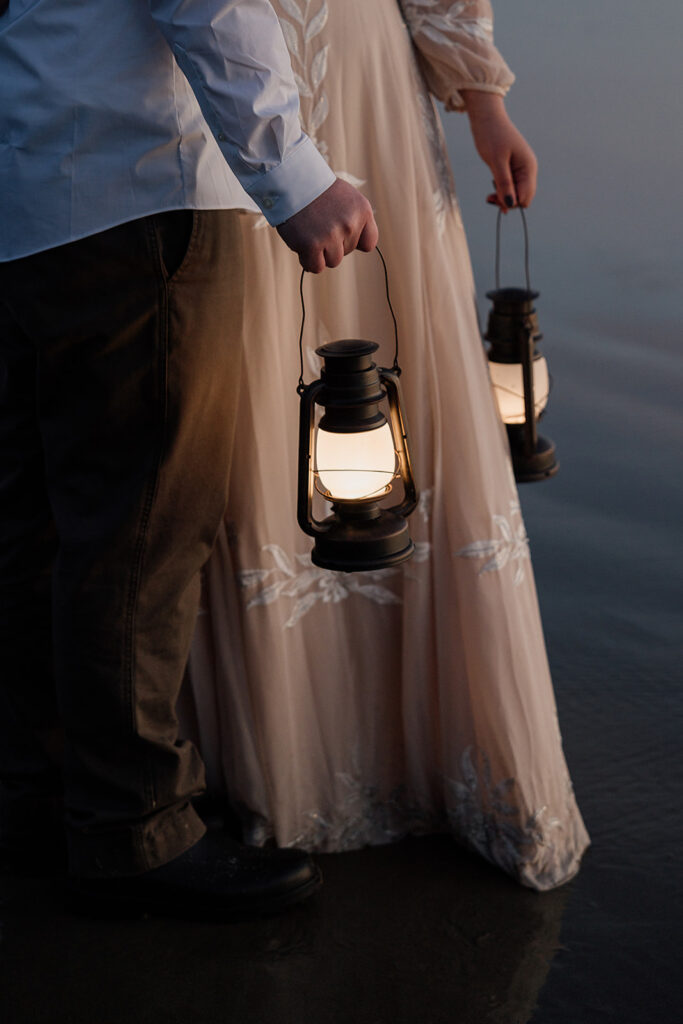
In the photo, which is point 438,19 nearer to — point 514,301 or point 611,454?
point 514,301

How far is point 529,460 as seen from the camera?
1.40 m

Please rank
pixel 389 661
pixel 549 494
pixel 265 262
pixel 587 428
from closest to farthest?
pixel 265 262 → pixel 389 661 → pixel 549 494 → pixel 587 428

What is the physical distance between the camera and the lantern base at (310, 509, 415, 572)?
108cm

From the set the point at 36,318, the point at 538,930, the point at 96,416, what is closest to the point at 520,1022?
the point at 538,930

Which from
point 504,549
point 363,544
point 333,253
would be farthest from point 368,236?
point 504,549

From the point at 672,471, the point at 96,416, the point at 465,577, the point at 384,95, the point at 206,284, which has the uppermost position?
the point at 384,95

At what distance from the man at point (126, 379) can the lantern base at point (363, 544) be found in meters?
0.14

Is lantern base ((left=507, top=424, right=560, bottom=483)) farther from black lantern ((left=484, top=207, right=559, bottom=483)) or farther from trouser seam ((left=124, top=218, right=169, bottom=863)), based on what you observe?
trouser seam ((left=124, top=218, right=169, bottom=863))

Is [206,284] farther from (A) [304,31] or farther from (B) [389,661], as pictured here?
(B) [389,661]

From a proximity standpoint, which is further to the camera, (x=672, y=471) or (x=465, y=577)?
(x=672, y=471)

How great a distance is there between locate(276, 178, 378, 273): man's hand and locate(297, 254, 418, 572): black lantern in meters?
0.09

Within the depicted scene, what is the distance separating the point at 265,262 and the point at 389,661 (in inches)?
19.2

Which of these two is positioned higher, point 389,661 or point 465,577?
point 465,577

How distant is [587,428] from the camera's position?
2.54 metres
